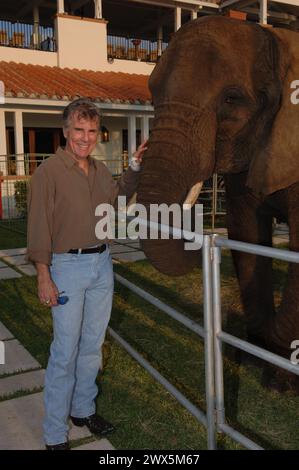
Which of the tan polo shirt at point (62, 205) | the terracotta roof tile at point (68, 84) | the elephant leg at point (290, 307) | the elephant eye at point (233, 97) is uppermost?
the terracotta roof tile at point (68, 84)

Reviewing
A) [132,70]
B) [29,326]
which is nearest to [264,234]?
[29,326]

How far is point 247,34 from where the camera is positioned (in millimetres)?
3236

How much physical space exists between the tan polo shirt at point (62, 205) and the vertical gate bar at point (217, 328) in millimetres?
765

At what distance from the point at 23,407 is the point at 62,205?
1399 mm

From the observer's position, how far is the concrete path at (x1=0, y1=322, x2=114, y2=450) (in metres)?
2.87

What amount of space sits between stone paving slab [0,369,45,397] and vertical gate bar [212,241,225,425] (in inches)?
58.1

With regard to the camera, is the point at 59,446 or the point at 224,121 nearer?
the point at 59,446

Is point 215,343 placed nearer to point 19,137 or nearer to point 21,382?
point 21,382

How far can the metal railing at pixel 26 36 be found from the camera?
18.1 metres

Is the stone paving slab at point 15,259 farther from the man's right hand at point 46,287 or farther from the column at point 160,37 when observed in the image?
the column at point 160,37

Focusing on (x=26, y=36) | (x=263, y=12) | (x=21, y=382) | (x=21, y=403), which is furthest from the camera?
(x=26, y=36)

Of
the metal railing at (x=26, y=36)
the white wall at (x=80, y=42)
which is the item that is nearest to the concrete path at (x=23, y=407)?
the white wall at (x=80, y=42)

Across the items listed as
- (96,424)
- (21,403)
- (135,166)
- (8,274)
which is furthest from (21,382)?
(8,274)

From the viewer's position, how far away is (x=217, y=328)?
2.46 meters
